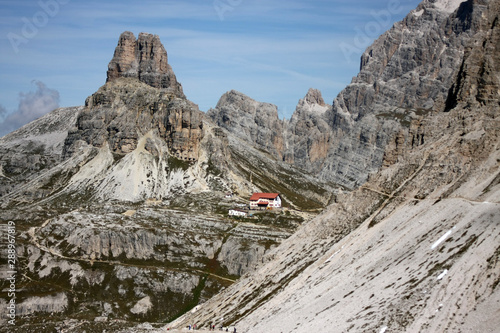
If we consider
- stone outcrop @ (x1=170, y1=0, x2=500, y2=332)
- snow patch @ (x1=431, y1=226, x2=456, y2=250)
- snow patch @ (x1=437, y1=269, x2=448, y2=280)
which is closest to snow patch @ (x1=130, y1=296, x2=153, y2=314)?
stone outcrop @ (x1=170, y1=0, x2=500, y2=332)

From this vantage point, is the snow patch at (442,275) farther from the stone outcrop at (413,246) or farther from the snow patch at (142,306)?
the snow patch at (142,306)

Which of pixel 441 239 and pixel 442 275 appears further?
pixel 441 239

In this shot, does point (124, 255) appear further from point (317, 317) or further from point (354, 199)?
point (317, 317)

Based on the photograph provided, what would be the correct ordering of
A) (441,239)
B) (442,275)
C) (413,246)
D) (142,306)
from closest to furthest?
(442,275), (441,239), (413,246), (142,306)

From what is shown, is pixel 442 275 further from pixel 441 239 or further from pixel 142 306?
pixel 142 306

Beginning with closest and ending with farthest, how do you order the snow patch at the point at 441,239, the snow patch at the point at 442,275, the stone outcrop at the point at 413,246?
the stone outcrop at the point at 413,246
the snow patch at the point at 442,275
the snow patch at the point at 441,239

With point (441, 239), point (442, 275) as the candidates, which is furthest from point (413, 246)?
point (442, 275)

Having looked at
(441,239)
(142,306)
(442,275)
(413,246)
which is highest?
(441,239)

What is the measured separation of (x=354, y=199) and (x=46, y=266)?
101597 mm

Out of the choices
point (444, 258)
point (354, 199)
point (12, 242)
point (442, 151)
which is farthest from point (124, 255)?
point (444, 258)

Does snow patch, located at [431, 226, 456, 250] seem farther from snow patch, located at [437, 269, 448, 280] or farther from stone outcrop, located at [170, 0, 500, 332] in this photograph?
snow patch, located at [437, 269, 448, 280]

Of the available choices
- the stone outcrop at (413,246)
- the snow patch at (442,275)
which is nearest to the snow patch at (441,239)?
the stone outcrop at (413,246)

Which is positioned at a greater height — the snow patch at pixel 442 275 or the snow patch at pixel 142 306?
the snow patch at pixel 442 275

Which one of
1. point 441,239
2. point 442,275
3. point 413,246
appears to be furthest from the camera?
point 413,246
